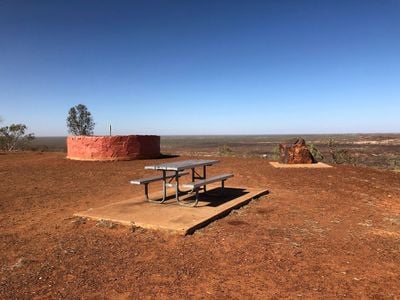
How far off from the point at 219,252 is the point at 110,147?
12.0m

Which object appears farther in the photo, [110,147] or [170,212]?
[110,147]

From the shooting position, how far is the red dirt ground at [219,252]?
342 centimetres

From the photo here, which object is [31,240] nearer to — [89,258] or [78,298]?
[89,258]

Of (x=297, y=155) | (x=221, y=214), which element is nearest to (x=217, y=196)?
(x=221, y=214)

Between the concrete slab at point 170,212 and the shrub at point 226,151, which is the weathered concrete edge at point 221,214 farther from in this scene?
the shrub at point 226,151

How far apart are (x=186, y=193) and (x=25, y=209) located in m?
2.96

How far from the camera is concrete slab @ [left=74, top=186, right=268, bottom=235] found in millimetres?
5184

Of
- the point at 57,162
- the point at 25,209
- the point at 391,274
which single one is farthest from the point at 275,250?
the point at 57,162

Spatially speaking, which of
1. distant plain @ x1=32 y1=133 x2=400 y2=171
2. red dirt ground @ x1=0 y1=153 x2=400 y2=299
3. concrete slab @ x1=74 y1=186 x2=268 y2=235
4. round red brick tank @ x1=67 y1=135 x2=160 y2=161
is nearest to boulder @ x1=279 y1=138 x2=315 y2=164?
distant plain @ x1=32 y1=133 x2=400 y2=171

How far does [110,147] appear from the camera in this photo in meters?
15.6

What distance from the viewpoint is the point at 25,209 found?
6.65 metres

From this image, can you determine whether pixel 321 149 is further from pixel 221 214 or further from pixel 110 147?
pixel 221 214

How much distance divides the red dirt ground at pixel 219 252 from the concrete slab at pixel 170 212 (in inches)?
6.3

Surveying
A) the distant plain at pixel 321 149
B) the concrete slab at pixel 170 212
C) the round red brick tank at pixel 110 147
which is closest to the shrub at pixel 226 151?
the distant plain at pixel 321 149
